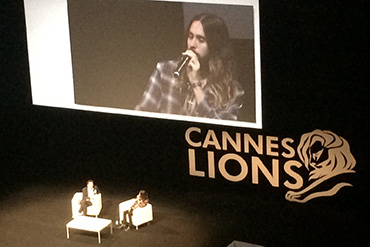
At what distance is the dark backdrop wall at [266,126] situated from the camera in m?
10.7

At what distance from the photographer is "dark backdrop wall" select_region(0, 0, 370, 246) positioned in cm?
1066

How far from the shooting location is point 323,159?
11.1 metres

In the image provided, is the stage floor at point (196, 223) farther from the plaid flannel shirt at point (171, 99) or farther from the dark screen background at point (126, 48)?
the dark screen background at point (126, 48)

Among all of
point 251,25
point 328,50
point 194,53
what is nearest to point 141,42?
point 194,53

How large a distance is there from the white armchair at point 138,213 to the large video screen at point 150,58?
1.12 metres

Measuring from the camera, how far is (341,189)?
11.1 m

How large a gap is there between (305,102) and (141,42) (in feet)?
7.13

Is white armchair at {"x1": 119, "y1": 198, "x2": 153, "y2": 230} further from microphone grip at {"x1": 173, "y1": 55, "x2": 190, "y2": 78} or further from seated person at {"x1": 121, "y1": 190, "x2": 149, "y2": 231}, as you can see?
→ microphone grip at {"x1": 173, "y1": 55, "x2": 190, "y2": 78}

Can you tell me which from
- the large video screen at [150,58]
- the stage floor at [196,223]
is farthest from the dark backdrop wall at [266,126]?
the large video screen at [150,58]

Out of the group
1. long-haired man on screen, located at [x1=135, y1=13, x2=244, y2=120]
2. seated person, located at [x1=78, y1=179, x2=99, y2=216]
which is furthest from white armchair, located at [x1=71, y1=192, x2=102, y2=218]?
long-haired man on screen, located at [x1=135, y1=13, x2=244, y2=120]

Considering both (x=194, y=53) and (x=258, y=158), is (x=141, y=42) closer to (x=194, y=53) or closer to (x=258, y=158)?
(x=194, y=53)

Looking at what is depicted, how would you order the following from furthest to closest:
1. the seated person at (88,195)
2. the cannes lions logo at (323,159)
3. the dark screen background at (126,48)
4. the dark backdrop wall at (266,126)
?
the seated person at (88,195)
the dark screen background at (126,48)
the cannes lions logo at (323,159)
the dark backdrop wall at (266,126)

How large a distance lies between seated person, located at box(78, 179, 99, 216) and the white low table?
0.16 metres

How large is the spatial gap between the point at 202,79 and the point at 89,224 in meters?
2.15
